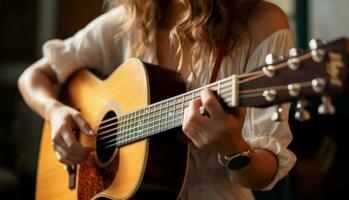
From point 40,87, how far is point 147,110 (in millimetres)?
498

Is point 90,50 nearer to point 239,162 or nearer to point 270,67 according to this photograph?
point 239,162

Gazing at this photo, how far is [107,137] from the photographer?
1273 mm

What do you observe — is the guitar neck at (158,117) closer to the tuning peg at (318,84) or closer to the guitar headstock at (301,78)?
the guitar headstock at (301,78)

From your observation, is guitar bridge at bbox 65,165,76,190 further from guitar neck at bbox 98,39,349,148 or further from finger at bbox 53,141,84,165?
guitar neck at bbox 98,39,349,148

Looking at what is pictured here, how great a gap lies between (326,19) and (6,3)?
168 centimetres

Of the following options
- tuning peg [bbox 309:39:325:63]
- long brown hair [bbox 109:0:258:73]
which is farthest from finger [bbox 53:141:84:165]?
tuning peg [bbox 309:39:325:63]

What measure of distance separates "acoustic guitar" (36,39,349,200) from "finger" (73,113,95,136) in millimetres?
18

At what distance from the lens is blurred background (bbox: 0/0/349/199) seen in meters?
2.43

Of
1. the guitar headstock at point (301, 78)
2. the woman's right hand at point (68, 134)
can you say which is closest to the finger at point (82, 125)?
the woman's right hand at point (68, 134)

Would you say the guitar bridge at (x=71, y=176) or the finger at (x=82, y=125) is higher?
the finger at (x=82, y=125)

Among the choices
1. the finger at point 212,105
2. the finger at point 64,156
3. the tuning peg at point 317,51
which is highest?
the tuning peg at point 317,51

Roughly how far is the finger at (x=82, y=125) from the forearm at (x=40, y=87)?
0.45ft

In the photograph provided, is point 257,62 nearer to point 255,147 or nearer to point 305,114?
point 255,147

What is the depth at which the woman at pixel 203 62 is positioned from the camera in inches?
40.3
